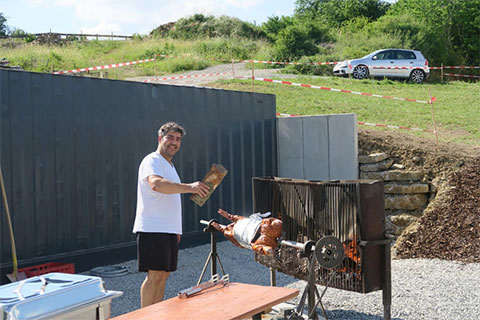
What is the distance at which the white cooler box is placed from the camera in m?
2.70

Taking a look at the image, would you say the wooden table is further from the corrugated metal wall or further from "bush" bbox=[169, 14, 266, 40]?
"bush" bbox=[169, 14, 266, 40]

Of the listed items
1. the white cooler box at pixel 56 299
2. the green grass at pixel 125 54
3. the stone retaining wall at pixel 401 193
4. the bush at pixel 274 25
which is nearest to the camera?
the white cooler box at pixel 56 299

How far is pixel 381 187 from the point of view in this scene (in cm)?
461

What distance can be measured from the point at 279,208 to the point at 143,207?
4.93 feet

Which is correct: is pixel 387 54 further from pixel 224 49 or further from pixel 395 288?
pixel 395 288

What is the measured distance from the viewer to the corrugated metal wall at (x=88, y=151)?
661 centimetres

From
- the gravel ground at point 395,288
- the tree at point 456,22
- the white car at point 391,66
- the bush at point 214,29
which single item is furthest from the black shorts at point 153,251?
the bush at point 214,29

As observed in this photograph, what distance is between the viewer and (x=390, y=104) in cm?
1504

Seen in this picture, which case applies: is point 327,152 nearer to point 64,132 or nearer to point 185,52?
point 64,132

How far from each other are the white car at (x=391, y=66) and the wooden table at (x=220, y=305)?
1770cm

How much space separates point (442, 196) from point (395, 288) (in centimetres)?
324

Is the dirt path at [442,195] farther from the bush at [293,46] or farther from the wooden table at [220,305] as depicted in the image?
the bush at [293,46]

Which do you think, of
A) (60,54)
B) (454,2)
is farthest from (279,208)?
(454,2)

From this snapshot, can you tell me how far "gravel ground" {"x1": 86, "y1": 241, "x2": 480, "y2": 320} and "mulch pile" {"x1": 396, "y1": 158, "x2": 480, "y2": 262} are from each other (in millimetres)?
283
